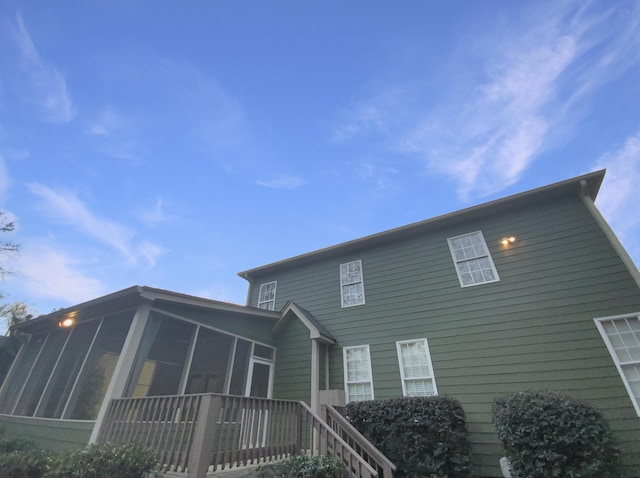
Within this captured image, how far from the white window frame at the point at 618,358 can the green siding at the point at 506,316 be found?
3.0 inches

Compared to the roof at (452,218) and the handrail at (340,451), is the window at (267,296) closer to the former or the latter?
the roof at (452,218)

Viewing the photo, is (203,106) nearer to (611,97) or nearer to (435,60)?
(435,60)

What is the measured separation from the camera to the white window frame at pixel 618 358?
493cm

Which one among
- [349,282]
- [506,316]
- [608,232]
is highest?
[349,282]

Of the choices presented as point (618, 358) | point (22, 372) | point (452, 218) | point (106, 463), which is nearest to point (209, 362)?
point (106, 463)

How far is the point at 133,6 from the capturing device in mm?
9602

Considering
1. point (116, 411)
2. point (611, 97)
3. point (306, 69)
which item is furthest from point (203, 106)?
point (611, 97)

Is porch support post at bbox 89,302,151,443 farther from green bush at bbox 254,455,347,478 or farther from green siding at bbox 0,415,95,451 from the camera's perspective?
green bush at bbox 254,455,347,478

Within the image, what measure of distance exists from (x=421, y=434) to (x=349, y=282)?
4.60 metres

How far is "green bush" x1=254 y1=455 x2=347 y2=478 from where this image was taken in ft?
11.8

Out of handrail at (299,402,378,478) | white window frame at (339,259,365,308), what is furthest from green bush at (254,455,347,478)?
white window frame at (339,259,365,308)

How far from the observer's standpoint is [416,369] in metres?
6.98

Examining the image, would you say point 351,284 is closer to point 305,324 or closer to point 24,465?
point 305,324

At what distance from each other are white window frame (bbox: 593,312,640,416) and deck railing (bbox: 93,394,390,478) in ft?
15.5
